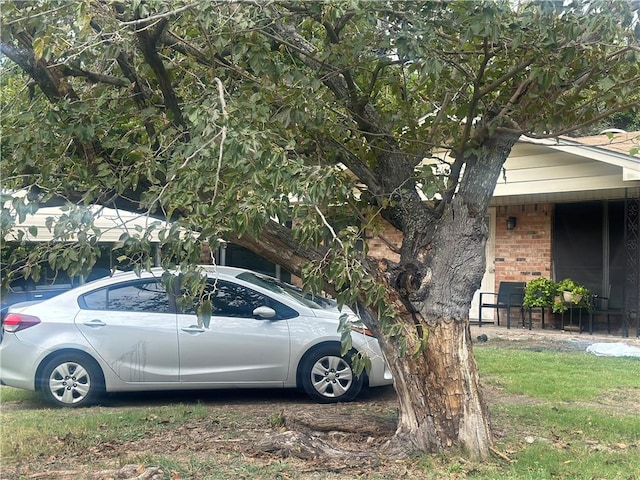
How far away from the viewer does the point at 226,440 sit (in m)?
5.63

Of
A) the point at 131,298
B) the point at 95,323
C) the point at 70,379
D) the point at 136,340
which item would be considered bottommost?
the point at 70,379

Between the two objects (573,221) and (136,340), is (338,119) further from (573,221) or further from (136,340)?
(573,221)

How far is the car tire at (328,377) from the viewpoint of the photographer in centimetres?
729

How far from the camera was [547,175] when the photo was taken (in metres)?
11.6

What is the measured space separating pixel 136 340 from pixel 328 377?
2.04m

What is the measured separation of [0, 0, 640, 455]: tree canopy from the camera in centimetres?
418

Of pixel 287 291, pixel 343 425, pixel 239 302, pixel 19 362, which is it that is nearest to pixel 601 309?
pixel 287 291

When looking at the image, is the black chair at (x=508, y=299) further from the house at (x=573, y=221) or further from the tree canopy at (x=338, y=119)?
the tree canopy at (x=338, y=119)

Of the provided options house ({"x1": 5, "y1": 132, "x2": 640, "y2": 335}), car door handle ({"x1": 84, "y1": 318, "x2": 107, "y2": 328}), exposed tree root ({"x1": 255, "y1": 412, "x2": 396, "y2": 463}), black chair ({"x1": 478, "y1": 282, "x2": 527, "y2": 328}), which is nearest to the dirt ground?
exposed tree root ({"x1": 255, "y1": 412, "x2": 396, "y2": 463})

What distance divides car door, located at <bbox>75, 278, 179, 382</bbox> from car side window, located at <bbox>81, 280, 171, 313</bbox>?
1.2 inches

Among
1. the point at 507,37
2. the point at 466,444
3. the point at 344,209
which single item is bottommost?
the point at 466,444

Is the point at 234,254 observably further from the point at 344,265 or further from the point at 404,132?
the point at 344,265

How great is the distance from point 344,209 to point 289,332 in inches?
90.5

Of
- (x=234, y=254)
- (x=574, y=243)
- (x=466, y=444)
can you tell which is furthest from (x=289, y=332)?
(x=234, y=254)
